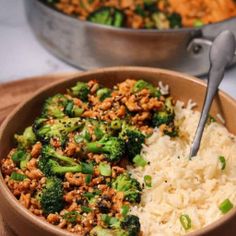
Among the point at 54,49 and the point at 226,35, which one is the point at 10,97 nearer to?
the point at 54,49

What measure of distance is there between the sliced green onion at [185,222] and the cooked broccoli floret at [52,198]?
1.28 feet

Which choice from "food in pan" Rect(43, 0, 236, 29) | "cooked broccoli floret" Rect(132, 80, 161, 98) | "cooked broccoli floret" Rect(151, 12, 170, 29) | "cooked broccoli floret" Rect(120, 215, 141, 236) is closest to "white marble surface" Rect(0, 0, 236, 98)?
"food in pan" Rect(43, 0, 236, 29)

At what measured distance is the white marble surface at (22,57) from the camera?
2.98m

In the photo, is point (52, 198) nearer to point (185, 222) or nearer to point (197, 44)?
point (185, 222)

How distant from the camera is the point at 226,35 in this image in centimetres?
224

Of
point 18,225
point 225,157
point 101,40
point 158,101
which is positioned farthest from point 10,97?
point 225,157

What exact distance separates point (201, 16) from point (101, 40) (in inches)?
27.7

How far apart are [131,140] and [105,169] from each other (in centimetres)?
17

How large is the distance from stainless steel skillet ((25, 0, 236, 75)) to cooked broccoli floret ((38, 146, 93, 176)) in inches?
34.5

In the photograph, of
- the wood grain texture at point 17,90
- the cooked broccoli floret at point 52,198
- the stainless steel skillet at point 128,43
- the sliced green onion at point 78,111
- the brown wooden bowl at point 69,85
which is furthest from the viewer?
the stainless steel skillet at point 128,43

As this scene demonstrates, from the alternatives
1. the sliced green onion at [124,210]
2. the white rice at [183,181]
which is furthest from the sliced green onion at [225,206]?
the sliced green onion at [124,210]

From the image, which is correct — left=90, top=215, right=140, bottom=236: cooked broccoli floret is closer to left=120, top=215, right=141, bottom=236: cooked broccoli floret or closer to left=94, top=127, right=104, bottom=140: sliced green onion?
left=120, top=215, right=141, bottom=236: cooked broccoli floret

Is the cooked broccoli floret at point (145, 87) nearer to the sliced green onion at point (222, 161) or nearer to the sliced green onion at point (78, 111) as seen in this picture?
the sliced green onion at point (78, 111)

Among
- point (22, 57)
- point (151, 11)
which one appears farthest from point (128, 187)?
point (22, 57)
